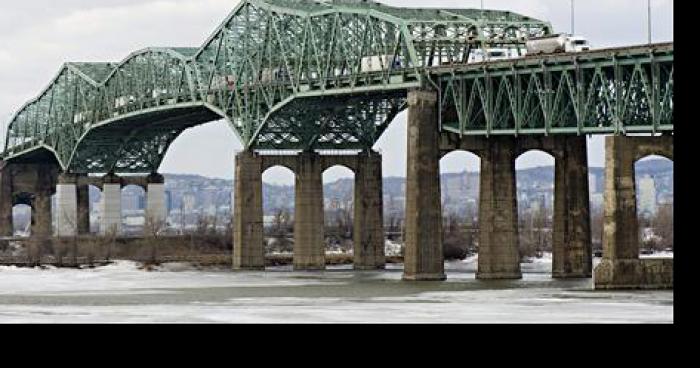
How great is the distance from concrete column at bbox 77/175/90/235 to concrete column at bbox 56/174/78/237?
1.48 m

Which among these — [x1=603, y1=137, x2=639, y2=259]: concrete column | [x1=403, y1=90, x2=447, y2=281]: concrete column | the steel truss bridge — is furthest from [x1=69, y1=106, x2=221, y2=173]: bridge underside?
[x1=603, y1=137, x2=639, y2=259]: concrete column

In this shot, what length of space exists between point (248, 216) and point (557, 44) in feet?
139

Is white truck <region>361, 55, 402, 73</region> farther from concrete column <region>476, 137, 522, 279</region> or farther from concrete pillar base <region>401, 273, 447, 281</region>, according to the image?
concrete pillar base <region>401, 273, 447, 281</region>

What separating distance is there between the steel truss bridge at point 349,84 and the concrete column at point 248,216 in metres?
2.25

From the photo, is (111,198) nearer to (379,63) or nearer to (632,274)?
(379,63)

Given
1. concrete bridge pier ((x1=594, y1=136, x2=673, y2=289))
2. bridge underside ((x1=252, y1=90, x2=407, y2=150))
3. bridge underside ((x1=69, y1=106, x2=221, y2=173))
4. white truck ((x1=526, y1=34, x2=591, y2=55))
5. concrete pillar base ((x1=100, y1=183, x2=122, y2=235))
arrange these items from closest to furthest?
concrete bridge pier ((x1=594, y1=136, x2=673, y2=289)) → white truck ((x1=526, y1=34, x2=591, y2=55)) → bridge underside ((x1=252, y1=90, x2=407, y2=150)) → bridge underside ((x1=69, y1=106, x2=221, y2=173)) → concrete pillar base ((x1=100, y1=183, x2=122, y2=235))

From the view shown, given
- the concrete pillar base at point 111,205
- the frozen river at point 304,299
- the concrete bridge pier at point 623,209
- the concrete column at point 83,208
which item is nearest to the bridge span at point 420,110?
the concrete bridge pier at point 623,209

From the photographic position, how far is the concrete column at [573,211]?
103500 mm

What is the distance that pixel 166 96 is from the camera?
158500 mm

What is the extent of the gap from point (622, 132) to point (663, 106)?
3.07m

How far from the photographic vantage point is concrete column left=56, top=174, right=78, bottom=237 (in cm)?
18550

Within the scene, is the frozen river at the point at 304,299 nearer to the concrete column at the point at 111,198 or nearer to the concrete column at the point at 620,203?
the concrete column at the point at 620,203

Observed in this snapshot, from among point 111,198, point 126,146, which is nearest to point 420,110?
point 126,146
